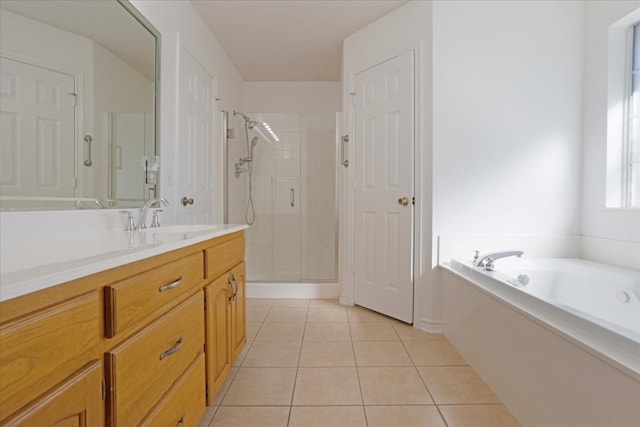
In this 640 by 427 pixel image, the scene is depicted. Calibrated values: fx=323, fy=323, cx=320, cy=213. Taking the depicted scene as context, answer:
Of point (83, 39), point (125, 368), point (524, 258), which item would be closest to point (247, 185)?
point (83, 39)

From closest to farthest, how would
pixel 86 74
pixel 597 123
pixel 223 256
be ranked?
pixel 86 74
pixel 223 256
pixel 597 123

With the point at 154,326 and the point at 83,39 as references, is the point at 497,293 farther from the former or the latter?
the point at 83,39

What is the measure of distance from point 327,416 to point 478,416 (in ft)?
2.15

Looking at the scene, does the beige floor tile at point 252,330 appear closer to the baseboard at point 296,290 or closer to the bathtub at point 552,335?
the baseboard at point 296,290

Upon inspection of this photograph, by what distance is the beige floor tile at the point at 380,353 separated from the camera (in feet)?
6.16

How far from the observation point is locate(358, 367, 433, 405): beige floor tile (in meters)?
1.51

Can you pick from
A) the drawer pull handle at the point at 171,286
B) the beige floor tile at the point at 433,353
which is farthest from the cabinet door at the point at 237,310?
the beige floor tile at the point at 433,353

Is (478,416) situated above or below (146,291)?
below

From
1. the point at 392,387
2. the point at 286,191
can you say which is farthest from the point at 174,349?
the point at 286,191

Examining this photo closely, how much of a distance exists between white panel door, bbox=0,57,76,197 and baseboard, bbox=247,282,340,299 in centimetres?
221

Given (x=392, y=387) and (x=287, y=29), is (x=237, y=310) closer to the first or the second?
(x=392, y=387)

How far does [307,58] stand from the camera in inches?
132

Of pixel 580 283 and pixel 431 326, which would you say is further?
pixel 431 326

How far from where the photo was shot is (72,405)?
2.00ft
